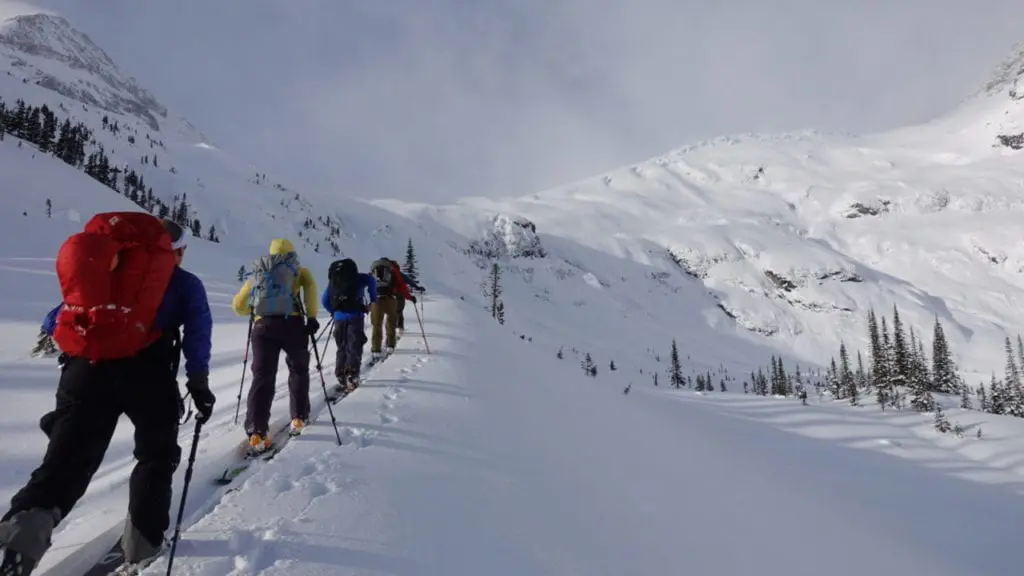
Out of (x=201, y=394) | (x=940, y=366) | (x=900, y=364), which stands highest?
(x=201, y=394)

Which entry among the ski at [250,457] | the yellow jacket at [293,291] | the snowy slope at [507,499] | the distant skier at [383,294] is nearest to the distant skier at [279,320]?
the yellow jacket at [293,291]

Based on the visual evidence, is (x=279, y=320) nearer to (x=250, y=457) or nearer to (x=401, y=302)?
(x=250, y=457)

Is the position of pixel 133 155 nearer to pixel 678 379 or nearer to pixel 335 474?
pixel 678 379

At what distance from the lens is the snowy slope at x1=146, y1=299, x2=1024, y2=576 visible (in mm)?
3785

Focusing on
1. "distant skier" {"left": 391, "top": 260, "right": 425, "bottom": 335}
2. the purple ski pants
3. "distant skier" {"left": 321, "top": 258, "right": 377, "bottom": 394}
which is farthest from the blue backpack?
"distant skier" {"left": 391, "top": 260, "right": 425, "bottom": 335}

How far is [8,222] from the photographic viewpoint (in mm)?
37125

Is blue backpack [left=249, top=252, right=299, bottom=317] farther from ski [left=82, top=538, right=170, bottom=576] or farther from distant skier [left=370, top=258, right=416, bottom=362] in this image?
distant skier [left=370, top=258, right=416, bottom=362]

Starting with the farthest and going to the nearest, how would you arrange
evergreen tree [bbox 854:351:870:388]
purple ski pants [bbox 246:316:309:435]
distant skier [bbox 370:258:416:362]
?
evergreen tree [bbox 854:351:870:388]
distant skier [bbox 370:258:416:362]
purple ski pants [bbox 246:316:309:435]

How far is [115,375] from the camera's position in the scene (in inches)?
130

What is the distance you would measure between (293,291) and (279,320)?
410 millimetres

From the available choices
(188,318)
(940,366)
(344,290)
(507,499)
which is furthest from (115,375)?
(940,366)

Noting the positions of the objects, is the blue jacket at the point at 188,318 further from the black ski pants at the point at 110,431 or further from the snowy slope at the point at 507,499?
the snowy slope at the point at 507,499

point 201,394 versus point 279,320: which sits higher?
point 279,320

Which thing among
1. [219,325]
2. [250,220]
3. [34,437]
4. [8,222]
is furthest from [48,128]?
[34,437]
